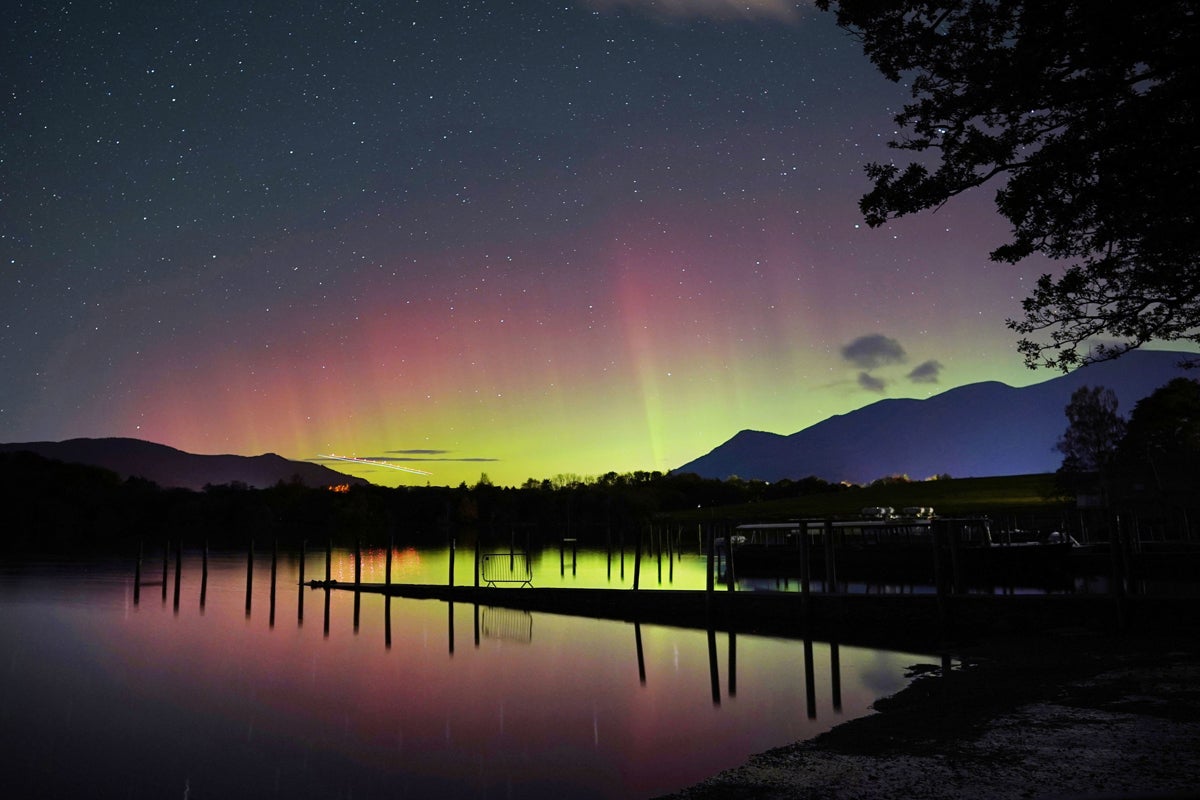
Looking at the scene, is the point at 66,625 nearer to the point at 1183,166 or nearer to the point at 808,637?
the point at 808,637

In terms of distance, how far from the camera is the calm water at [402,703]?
48.6ft

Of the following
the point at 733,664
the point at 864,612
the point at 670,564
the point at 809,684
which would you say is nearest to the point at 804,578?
the point at 864,612

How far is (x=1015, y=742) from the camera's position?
11117 millimetres

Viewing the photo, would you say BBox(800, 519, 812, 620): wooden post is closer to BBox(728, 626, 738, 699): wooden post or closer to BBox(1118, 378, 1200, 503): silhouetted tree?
BBox(728, 626, 738, 699): wooden post

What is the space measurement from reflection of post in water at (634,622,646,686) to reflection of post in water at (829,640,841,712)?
4787 millimetres

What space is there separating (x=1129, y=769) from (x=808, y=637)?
17219 millimetres

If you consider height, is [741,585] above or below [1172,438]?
below

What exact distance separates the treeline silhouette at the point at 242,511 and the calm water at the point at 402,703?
5310cm

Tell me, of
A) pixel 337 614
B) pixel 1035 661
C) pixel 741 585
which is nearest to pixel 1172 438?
pixel 741 585

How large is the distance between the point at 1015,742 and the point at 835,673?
10.9 meters

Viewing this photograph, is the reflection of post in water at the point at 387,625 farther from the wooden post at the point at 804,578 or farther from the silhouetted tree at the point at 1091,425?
the silhouetted tree at the point at 1091,425

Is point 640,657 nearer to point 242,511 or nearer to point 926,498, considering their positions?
point 926,498

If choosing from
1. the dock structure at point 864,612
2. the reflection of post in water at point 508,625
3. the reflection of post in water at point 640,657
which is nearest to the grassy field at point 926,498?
the reflection of post in water at point 508,625

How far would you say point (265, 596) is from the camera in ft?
168
